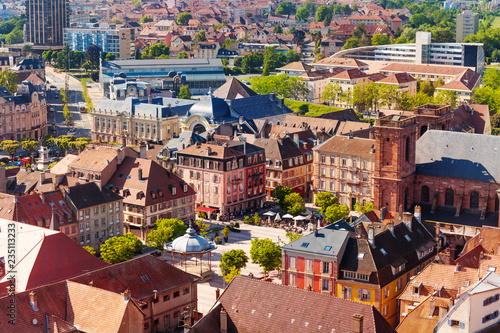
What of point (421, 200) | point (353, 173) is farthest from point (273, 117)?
point (421, 200)

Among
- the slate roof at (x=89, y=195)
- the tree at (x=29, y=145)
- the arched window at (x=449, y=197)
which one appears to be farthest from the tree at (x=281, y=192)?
the tree at (x=29, y=145)

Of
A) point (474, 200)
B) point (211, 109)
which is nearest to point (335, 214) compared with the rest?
point (474, 200)

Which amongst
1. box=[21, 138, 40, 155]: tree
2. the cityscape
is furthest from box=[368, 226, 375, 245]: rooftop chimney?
box=[21, 138, 40, 155]: tree

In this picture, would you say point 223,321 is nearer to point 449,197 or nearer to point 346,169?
point 449,197

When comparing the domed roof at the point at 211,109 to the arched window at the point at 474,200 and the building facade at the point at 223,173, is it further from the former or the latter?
the arched window at the point at 474,200

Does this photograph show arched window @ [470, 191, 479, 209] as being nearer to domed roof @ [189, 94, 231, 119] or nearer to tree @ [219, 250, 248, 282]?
tree @ [219, 250, 248, 282]
